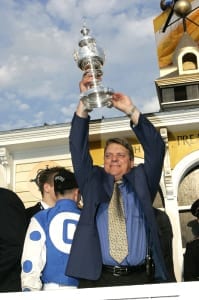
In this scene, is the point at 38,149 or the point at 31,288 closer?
the point at 31,288

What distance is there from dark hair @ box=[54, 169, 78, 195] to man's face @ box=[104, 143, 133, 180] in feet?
0.96

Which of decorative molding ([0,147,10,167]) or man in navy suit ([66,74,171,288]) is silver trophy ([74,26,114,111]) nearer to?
man in navy suit ([66,74,171,288])

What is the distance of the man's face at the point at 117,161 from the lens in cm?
242

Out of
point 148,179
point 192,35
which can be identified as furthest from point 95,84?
point 192,35

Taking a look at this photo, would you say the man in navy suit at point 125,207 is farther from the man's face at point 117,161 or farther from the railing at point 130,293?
the railing at point 130,293

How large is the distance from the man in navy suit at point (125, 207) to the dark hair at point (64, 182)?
242 mm

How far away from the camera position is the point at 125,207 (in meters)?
2.25

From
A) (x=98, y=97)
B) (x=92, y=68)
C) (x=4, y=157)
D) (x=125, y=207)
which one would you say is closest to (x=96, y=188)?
(x=125, y=207)

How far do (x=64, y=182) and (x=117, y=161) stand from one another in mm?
423

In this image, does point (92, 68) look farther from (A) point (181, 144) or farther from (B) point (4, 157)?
(B) point (4, 157)

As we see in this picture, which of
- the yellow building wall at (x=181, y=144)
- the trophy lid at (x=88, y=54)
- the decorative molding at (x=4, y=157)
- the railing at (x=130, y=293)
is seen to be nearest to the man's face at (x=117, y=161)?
the trophy lid at (x=88, y=54)

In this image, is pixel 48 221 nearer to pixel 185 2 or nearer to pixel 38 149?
pixel 38 149

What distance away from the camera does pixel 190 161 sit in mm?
6984

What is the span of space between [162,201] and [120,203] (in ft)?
16.2
